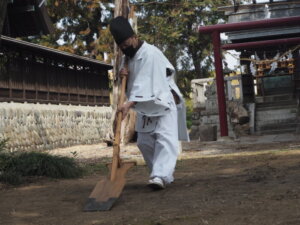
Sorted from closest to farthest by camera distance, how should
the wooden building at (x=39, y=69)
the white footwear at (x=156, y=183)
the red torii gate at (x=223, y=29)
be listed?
1. the white footwear at (x=156, y=183)
2. the wooden building at (x=39, y=69)
3. the red torii gate at (x=223, y=29)

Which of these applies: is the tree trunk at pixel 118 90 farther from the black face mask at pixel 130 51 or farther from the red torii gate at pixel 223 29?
the black face mask at pixel 130 51

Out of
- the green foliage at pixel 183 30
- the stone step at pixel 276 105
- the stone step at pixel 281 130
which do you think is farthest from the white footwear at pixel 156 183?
the green foliage at pixel 183 30

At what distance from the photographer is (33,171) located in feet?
24.5

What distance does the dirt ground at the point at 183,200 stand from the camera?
12.5 ft

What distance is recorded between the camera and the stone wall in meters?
17.0

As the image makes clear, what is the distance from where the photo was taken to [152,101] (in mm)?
5570

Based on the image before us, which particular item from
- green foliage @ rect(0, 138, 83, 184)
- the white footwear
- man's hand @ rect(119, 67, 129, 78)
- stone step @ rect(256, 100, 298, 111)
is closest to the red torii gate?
stone step @ rect(256, 100, 298, 111)

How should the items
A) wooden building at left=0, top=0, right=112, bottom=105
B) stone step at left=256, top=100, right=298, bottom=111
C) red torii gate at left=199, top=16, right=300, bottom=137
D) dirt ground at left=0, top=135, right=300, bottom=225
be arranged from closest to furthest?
dirt ground at left=0, top=135, right=300, bottom=225 < wooden building at left=0, top=0, right=112, bottom=105 < red torii gate at left=199, top=16, right=300, bottom=137 < stone step at left=256, top=100, right=298, bottom=111

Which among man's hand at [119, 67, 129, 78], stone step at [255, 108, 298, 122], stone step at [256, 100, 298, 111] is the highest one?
man's hand at [119, 67, 129, 78]

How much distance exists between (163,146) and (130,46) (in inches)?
45.7

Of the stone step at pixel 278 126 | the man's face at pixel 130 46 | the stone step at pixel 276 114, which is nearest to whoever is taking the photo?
the man's face at pixel 130 46

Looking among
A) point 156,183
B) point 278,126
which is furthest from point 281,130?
point 156,183

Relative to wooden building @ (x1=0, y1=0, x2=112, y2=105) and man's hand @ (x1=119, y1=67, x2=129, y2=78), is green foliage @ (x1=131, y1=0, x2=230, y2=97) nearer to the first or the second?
wooden building @ (x1=0, y1=0, x2=112, y2=105)

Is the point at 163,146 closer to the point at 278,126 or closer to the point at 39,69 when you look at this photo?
the point at 278,126
